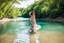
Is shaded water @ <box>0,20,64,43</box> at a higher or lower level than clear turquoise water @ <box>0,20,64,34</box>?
higher

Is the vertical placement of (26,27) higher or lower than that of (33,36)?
lower

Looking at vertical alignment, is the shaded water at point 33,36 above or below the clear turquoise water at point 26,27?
above

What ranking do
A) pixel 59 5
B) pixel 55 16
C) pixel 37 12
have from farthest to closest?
pixel 37 12 < pixel 55 16 < pixel 59 5

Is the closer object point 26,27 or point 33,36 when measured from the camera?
point 33,36

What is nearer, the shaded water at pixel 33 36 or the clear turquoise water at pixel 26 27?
the shaded water at pixel 33 36

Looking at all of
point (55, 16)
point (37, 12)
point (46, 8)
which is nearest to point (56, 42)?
point (55, 16)

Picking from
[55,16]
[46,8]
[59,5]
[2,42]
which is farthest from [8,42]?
[46,8]

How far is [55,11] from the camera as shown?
153 ft

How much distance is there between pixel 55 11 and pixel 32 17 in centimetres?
2830

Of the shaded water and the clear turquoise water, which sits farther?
the clear turquoise water

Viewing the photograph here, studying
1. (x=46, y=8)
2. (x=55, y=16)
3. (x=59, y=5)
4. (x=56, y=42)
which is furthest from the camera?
(x=46, y=8)

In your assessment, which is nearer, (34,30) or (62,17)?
(34,30)

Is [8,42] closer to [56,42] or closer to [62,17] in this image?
[56,42]

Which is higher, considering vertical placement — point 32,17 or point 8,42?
point 32,17
